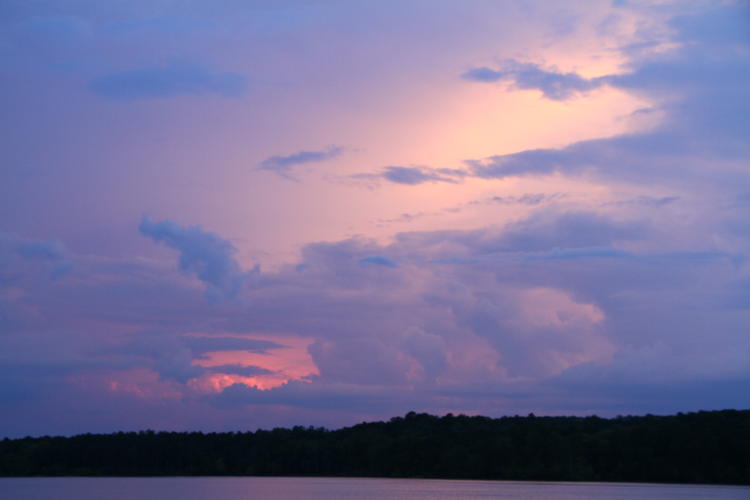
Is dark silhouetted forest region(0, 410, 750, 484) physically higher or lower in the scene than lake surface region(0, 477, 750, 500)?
higher

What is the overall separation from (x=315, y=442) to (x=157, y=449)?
25137 millimetres

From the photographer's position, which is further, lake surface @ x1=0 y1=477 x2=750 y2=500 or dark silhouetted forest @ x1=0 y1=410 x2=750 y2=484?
dark silhouetted forest @ x1=0 y1=410 x2=750 y2=484

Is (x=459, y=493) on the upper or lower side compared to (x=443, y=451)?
lower

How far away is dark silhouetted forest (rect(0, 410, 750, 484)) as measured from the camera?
99.6 metres

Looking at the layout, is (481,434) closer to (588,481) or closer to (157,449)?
(588,481)

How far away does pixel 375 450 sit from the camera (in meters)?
128

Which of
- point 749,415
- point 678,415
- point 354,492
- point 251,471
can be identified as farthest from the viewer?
point 251,471

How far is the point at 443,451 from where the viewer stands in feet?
401

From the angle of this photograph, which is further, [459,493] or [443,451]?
[443,451]

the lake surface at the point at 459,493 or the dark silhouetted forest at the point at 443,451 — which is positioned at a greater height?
the dark silhouetted forest at the point at 443,451

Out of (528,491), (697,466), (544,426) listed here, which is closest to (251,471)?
(544,426)

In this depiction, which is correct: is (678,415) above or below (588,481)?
above

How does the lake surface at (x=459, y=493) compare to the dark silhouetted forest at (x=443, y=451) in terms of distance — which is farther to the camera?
the dark silhouetted forest at (x=443, y=451)

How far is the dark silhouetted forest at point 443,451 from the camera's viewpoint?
99.6 metres
